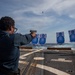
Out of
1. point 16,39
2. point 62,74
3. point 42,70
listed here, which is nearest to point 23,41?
point 16,39

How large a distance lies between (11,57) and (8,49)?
16cm

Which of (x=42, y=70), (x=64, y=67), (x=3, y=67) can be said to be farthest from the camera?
(x=64, y=67)

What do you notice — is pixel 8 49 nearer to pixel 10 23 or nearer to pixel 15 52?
pixel 15 52

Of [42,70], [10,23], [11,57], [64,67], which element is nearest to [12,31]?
[10,23]

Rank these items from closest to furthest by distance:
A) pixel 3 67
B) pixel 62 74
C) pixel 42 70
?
pixel 3 67, pixel 62 74, pixel 42 70

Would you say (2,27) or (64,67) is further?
(64,67)

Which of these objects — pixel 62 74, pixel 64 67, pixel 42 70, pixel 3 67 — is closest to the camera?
pixel 3 67

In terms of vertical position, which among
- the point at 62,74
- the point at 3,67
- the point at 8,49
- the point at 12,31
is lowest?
the point at 62,74

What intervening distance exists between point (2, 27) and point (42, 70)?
29.6ft

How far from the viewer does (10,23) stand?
464 cm

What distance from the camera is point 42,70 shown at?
13422mm

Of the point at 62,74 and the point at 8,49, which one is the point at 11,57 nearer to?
the point at 8,49

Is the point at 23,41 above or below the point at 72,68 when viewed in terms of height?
above

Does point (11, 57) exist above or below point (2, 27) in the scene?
below
